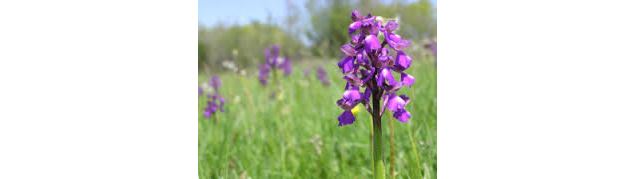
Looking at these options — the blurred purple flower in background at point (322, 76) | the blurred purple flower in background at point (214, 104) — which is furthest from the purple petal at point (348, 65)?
the blurred purple flower in background at point (322, 76)

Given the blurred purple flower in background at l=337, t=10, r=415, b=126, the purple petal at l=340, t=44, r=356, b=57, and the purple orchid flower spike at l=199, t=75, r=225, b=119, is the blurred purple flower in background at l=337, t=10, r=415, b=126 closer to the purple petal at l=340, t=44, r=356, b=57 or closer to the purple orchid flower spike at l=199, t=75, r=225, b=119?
the purple petal at l=340, t=44, r=356, b=57

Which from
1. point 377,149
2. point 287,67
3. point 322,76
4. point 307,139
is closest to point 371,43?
point 377,149

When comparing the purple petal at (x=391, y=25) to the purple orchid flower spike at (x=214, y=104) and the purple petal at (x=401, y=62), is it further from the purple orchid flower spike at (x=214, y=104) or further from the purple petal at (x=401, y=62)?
the purple orchid flower spike at (x=214, y=104)

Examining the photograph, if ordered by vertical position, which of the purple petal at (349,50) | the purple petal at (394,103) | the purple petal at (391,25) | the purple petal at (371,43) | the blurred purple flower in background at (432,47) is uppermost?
the blurred purple flower in background at (432,47)

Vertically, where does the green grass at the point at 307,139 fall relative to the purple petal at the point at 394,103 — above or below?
below

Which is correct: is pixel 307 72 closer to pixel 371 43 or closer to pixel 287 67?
pixel 287 67

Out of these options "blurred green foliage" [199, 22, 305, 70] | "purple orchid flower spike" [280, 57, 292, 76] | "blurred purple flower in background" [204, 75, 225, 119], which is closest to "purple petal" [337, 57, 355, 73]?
"blurred green foliage" [199, 22, 305, 70]
